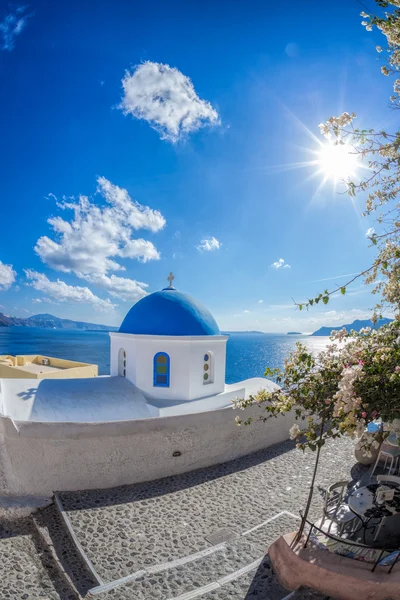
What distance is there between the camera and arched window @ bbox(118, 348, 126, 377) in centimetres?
1091

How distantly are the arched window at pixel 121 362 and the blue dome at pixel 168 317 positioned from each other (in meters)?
0.65

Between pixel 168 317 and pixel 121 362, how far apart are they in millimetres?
2160

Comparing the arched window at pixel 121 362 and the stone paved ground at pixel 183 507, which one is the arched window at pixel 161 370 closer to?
the arched window at pixel 121 362

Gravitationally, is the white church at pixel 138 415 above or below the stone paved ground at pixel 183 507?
above

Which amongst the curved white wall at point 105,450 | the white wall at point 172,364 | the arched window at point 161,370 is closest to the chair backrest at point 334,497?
A: the curved white wall at point 105,450

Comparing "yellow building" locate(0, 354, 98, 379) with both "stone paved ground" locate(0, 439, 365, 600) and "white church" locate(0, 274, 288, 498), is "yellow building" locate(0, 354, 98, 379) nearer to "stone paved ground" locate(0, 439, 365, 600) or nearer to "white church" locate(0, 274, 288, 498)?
"white church" locate(0, 274, 288, 498)

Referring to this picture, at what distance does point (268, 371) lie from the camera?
14.2ft

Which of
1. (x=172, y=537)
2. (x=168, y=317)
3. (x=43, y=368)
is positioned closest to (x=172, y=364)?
(x=168, y=317)

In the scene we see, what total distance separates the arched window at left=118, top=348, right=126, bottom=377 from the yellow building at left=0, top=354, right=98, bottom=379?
6.66 meters

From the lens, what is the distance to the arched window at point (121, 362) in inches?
429

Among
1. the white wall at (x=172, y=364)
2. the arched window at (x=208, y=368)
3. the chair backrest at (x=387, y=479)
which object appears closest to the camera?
the chair backrest at (x=387, y=479)

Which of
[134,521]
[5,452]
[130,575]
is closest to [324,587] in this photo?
[130,575]

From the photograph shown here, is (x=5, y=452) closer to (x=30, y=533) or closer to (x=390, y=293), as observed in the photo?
(x=30, y=533)

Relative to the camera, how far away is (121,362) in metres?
11.0
